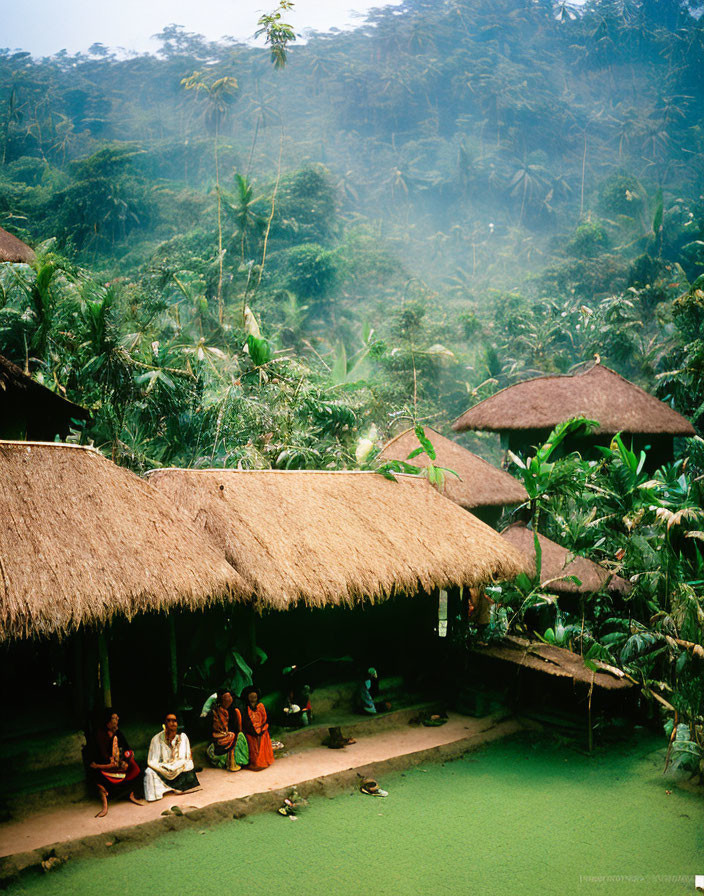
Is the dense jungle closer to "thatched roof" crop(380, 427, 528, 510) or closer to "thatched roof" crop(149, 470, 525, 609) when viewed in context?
"thatched roof" crop(380, 427, 528, 510)

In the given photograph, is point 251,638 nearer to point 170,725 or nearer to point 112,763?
point 170,725

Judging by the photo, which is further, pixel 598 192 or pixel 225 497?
pixel 598 192

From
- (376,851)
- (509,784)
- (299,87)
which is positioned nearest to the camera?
(376,851)

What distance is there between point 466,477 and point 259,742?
275 inches

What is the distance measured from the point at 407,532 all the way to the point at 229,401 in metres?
4.48

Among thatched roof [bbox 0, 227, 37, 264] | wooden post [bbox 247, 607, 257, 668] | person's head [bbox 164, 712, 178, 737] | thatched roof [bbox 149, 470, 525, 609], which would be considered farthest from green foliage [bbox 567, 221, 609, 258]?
person's head [bbox 164, 712, 178, 737]

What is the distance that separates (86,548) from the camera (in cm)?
650

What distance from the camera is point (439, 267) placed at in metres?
53.4

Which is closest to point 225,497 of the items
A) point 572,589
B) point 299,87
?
point 572,589

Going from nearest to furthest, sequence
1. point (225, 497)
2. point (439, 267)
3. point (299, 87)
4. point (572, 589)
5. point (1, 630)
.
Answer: point (1, 630)
point (225, 497)
point (572, 589)
point (439, 267)
point (299, 87)

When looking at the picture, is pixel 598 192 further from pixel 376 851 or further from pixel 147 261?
pixel 376 851

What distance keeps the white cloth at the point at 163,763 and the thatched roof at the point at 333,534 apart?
4.88ft

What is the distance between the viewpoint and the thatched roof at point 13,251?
15.3 m

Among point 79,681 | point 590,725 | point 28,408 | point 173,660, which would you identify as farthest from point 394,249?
point 79,681
